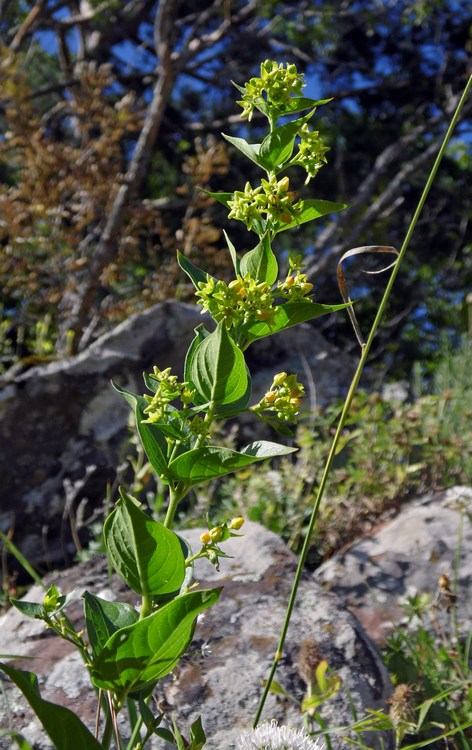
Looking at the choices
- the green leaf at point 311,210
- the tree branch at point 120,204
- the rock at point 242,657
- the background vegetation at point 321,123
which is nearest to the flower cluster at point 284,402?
the green leaf at point 311,210

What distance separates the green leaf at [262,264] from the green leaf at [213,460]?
0.24 m

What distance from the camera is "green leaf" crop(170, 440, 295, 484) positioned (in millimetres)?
951

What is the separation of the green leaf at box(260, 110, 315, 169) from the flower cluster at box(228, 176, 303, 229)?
1.8 inches

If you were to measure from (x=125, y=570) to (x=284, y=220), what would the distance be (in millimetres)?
530

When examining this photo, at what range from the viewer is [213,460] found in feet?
3.17

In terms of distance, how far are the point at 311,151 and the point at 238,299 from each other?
25 centimetres

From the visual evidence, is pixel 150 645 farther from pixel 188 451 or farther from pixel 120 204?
pixel 120 204

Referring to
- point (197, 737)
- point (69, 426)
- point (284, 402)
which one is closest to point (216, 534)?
point (284, 402)

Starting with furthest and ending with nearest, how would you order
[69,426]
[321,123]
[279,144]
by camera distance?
[321,123]
[69,426]
[279,144]

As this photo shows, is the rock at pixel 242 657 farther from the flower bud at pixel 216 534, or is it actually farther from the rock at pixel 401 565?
the flower bud at pixel 216 534

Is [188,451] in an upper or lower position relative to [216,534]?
upper

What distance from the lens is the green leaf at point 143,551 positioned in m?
0.92

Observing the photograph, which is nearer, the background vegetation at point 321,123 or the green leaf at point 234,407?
the green leaf at point 234,407

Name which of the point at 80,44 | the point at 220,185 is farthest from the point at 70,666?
the point at 80,44
